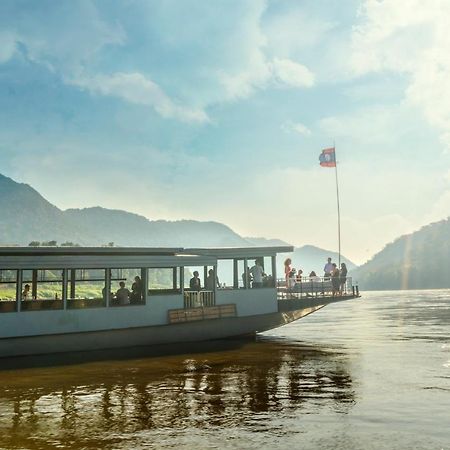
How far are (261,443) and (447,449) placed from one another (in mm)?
2596

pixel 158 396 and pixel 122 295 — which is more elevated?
pixel 122 295

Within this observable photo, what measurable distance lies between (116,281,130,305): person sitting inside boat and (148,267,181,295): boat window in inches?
43.1

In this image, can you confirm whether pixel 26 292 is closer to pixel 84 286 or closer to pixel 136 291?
pixel 84 286

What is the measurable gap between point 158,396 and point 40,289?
32.2ft

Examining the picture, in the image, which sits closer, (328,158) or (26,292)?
(26,292)

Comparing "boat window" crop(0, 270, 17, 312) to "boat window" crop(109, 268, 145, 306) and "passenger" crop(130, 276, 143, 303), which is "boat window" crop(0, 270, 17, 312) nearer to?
"boat window" crop(109, 268, 145, 306)

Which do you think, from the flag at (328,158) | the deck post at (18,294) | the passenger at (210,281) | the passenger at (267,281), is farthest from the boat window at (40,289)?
the flag at (328,158)

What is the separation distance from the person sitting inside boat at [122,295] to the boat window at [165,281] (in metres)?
1.10

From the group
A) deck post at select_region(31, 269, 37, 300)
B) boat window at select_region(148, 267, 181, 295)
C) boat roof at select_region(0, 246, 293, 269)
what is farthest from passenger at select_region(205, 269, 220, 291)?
deck post at select_region(31, 269, 37, 300)

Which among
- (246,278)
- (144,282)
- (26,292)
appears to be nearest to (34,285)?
(26,292)

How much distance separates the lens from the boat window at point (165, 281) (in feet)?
69.7

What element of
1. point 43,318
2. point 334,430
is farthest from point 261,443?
point 43,318

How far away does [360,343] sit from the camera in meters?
22.9

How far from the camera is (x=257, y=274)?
2341cm
